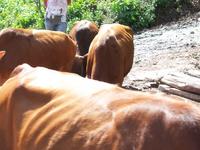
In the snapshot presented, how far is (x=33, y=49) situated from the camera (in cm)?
805

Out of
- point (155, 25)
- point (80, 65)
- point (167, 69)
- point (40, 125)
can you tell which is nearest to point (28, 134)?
point (40, 125)

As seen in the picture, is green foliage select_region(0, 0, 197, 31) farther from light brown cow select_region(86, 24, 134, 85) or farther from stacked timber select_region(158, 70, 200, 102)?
light brown cow select_region(86, 24, 134, 85)

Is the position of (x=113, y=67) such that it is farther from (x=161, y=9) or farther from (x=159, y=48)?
(x=161, y=9)

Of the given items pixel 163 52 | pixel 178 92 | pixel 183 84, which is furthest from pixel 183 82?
pixel 163 52

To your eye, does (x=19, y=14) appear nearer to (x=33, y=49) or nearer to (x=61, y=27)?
(x=61, y=27)

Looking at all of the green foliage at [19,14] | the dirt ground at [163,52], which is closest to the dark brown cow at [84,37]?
the dirt ground at [163,52]

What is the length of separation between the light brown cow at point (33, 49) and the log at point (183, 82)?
1.64 metres

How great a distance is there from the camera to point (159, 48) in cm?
1229

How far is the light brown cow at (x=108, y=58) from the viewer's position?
297 inches

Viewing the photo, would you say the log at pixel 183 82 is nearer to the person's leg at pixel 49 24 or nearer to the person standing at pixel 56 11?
the person standing at pixel 56 11

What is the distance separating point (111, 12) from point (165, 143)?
47.2 ft

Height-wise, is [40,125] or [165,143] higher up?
[165,143]

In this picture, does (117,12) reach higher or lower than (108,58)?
lower

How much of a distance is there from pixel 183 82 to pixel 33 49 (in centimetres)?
234
